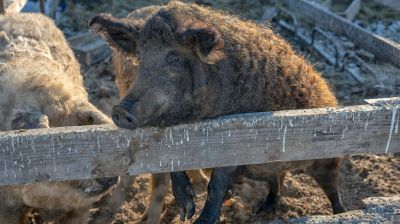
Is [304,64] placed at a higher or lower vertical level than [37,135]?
lower

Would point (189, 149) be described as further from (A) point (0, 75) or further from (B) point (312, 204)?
(B) point (312, 204)

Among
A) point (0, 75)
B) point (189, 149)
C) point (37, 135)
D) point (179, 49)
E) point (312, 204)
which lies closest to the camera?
point (37, 135)

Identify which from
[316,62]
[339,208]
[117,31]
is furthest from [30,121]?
[316,62]

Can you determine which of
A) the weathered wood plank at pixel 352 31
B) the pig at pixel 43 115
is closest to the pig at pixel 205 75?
the pig at pixel 43 115

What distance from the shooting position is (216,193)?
4.05 metres

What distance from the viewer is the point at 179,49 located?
12.4 ft

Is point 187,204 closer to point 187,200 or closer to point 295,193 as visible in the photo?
point 187,200

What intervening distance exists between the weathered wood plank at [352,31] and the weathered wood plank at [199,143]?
3193mm

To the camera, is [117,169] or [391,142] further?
[391,142]

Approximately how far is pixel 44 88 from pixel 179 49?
1230 millimetres

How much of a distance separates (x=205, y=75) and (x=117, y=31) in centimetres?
75

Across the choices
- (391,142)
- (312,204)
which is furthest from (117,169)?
(312,204)

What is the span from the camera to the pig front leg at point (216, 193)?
402 cm

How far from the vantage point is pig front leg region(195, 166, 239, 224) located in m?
4.02
